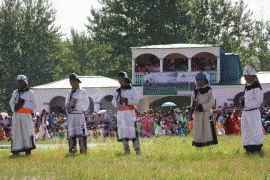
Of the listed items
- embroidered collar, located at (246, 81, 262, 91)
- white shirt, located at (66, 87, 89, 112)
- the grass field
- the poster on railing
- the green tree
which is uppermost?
the green tree

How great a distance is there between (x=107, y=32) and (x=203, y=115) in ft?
120

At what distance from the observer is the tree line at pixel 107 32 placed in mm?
43625

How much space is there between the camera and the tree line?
4362cm

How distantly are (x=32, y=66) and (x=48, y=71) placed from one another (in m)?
2.01

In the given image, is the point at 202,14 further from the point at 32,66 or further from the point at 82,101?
the point at 82,101

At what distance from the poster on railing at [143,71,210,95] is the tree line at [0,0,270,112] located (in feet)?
43.8

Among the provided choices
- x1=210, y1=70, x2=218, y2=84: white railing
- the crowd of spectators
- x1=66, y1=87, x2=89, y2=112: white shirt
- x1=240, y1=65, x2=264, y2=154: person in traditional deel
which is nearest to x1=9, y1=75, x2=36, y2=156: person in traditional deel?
x1=66, y1=87, x2=89, y2=112: white shirt

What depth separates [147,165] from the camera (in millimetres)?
7824

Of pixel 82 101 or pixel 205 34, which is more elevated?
pixel 205 34

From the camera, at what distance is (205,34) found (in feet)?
170

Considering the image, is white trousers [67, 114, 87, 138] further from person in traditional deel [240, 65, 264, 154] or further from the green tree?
the green tree

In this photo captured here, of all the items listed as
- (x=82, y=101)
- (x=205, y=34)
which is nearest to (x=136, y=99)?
(x=82, y=101)


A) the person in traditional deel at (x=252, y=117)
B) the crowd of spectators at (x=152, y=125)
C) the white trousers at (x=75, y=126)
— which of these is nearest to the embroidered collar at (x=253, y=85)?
the person in traditional deel at (x=252, y=117)

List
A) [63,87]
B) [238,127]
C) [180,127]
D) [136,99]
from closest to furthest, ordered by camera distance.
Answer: [136,99]
[238,127]
[180,127]
[63,87]
